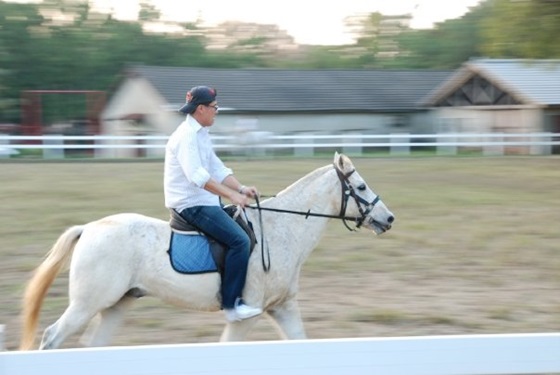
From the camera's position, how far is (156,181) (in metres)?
21.8

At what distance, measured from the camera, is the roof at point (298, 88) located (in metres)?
41.0

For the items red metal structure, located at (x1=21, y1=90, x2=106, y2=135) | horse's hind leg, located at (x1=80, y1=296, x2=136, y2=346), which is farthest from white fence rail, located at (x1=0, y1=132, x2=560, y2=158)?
horse's hind leg, located at (x1=80, y1=296, x2=136, y2=346)

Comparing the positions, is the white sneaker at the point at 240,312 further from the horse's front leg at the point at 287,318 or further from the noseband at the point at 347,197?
the noseband at the point at 347,197

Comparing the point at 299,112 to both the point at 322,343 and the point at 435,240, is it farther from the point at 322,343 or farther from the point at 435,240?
the point at 322,343

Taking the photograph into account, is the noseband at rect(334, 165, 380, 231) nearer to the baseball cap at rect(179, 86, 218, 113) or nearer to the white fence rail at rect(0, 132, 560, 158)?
the baseball cap at rect(179, 86, 218, 113)

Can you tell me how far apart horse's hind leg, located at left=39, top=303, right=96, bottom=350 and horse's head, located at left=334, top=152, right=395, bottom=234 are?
2358 millimetres

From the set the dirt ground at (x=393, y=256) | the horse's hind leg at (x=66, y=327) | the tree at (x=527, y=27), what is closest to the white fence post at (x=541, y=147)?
the tree at (x=527, y=27)

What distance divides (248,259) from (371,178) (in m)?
16.1

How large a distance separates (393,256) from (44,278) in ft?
22.3

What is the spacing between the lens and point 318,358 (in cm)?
502

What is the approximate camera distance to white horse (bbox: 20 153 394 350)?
A: 7250 millimetres

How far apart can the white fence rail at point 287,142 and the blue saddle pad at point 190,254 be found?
861 inches

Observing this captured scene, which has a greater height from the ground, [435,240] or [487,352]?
[487,352]

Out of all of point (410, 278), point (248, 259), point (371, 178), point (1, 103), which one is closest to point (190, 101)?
point (248, 259)
